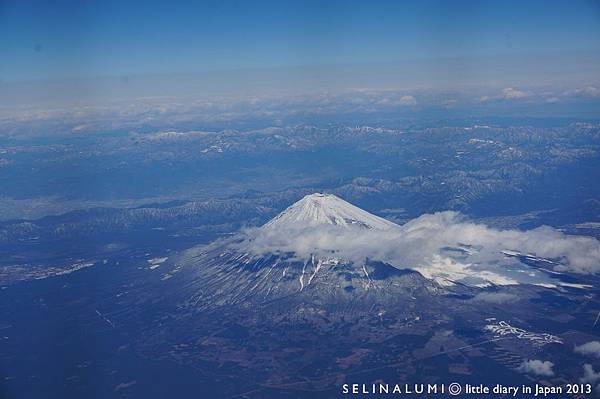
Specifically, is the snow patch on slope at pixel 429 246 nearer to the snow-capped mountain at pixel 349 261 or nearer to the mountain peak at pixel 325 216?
the mountain peak at pixel 325 216

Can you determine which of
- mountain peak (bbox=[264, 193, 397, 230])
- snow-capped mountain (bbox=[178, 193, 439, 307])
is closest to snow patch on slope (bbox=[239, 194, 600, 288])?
mountain peak (bbox=[264, 193, 397, 230])

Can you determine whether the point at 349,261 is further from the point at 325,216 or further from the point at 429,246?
the point at 429,246

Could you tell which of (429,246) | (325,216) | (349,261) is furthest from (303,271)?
(429,246)

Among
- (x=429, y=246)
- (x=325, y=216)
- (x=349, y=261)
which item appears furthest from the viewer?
(x=325, y=216)

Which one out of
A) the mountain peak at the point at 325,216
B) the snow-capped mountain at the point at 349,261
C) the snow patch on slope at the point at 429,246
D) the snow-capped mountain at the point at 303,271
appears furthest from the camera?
the mountain peak at the point at 325,216

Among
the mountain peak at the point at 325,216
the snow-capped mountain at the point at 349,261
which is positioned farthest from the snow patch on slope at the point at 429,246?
the snow-capped mountain at the point at 349,261

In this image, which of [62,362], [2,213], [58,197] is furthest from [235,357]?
[58,197]

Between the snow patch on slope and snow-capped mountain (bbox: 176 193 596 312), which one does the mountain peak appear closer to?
the snow patch on slope

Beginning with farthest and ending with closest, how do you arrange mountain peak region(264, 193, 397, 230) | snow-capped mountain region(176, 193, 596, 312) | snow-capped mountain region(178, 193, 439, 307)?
mountain peak region(264, 193, 397, 230) → snow-capped mountain region(176, 193, 596, 312) → snow-capped mountain region(178, 193, 439, 307)

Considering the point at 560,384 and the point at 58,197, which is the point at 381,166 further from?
the point at 560,384
